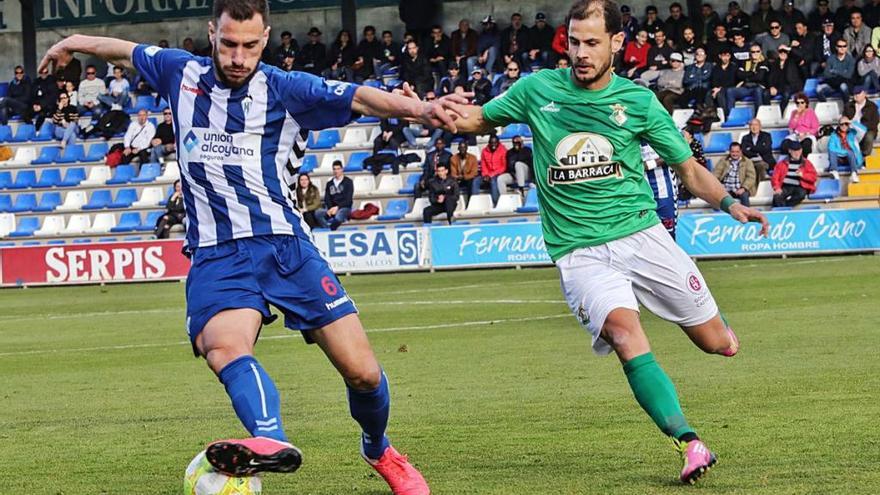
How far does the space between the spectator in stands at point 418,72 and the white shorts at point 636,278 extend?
25.2m

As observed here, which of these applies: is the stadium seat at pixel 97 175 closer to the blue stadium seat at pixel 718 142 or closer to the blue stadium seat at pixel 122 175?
the blue stadium seat at pixel 122 175

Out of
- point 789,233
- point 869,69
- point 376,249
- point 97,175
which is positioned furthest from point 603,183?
point 97,175

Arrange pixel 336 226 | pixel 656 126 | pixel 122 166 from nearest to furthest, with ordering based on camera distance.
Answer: pixel 656 126 < pixel 336 226 < pixel 122 166

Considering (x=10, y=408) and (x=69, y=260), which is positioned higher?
(x=10, y=408)

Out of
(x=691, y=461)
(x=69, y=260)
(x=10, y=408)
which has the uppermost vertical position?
(x=691, y=461)

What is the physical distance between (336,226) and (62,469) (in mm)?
21772

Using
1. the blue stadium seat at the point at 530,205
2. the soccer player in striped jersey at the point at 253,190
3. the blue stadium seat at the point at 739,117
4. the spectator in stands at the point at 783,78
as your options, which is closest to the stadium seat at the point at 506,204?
the blue stadium seat at the point at 530,205

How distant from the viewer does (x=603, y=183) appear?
7.30m

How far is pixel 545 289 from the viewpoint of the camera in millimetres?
21500

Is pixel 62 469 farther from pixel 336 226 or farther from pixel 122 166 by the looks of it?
pixel 122 166

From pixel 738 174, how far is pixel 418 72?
8.10 metres

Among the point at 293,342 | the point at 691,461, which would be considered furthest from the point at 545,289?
the point at 691,461

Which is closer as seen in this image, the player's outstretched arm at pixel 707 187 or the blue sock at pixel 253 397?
the blue sock at pixel 253 397

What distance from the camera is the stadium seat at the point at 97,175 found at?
34812 millimetres
